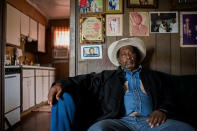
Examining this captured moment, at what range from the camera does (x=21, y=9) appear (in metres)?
3.93

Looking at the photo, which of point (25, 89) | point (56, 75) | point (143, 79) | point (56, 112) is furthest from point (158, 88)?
point (56, 75)

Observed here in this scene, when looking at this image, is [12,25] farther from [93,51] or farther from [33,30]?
[93,51]

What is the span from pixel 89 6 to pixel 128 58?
796 millimetres

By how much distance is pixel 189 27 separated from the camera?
196cm

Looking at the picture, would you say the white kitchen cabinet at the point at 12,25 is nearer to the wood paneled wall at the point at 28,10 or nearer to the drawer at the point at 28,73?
the wood paneled wall at the point at 28,10

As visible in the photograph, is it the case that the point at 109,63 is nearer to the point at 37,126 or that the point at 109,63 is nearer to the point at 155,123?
the point at 155,123

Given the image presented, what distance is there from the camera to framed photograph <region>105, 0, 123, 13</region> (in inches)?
77.0

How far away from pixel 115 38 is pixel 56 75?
13.7 ft

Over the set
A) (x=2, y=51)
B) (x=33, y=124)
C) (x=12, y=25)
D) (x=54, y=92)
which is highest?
(x=12, y=25)

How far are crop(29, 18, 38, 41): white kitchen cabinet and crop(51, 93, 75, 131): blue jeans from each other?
3.56 meters

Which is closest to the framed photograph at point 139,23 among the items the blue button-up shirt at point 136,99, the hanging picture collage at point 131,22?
the hanging picture collage at point 131,22

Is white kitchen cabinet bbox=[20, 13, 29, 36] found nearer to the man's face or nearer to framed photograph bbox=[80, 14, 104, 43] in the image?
framed photograph bbox=[80, 14, 104, 43]

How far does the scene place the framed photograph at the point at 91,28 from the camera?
1.96 meters

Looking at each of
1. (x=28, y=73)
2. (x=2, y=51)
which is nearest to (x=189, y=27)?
(x=2, y=51)
